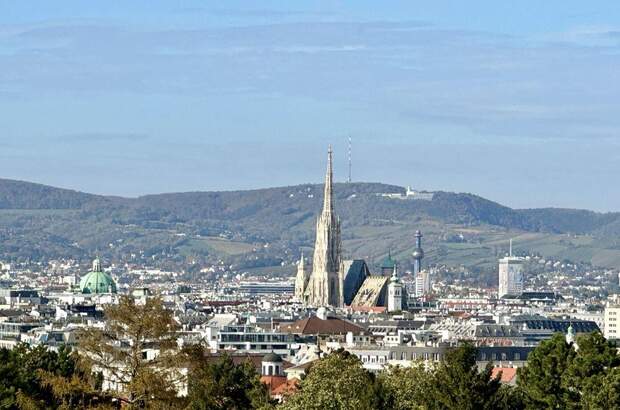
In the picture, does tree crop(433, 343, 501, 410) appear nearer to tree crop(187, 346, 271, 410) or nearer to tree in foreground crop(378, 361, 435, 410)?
tree in foreground crop(378, 361, 435, 410)

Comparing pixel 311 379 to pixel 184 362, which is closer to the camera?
pixel 184 362

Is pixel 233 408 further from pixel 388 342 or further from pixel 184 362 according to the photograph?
pixel 388 342

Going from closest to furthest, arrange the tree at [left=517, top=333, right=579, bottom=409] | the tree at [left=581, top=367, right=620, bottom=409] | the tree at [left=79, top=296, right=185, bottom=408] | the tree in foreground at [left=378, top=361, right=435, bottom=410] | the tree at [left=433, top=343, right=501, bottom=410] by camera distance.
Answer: the tree at [left=79, top=296, right=185, bottom=408] → the tree at [left=581, top=367, right=620, bottom=409] → the tree at [left=433, top=343, right=501, bottom=410] → the tree in foreground at [left=378, top=361, right=435, bottom=410] → the tree at [left=517, top=333, right=579, bottom=409]

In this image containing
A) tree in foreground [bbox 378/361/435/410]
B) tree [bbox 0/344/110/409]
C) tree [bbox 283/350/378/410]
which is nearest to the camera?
tree [bbox 0/344/110/409]

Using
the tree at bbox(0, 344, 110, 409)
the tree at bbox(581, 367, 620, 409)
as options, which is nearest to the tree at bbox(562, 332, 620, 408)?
the tree at bbox(581, 367, 620, 409)

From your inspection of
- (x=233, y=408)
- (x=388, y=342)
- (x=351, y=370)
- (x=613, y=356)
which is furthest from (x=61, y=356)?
(x=388, y=342)
